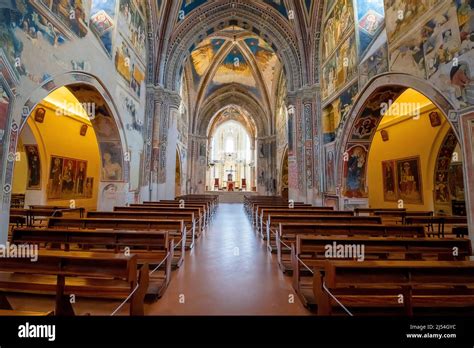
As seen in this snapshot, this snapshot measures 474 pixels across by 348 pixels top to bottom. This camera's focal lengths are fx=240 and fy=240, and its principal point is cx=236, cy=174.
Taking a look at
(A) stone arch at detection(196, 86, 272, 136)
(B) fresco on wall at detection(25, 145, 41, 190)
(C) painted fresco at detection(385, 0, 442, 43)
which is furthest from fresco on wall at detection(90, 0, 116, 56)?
(A) stone arch at detection(196, 86, 272, 136)

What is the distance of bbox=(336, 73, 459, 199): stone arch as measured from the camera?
4731 millimetres

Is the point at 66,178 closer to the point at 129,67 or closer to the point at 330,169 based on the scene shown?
the point at 129,67

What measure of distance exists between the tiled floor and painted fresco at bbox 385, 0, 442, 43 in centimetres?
610

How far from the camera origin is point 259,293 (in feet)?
10.6

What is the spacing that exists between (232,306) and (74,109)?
1351 centimetres

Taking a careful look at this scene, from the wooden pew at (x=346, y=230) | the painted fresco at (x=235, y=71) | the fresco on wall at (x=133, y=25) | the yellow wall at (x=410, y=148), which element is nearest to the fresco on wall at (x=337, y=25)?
the yellow wall at (x=410, y=148)

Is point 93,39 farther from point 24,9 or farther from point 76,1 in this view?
point 24,9

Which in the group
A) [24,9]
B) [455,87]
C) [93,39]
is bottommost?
[455,87]

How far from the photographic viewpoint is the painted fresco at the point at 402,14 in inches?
202

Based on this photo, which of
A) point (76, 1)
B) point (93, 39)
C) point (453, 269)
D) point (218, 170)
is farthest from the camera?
point (218, 170)

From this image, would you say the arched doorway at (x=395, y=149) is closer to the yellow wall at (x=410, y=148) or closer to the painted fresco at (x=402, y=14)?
the yellow wall at (x=410, y=148)

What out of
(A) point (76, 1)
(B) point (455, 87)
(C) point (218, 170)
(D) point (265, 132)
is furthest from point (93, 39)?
(C) point (218, 170)

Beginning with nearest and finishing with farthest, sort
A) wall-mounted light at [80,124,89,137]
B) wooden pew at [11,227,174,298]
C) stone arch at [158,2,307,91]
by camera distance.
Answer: wooden pew at [11,227,174,298] → stone arch at [158,2,307,91] → wall-mounted light at [80,124,89,137]

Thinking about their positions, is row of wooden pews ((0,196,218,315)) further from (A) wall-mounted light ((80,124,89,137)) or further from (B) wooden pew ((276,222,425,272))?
(A) wall-mounted light ((80,124,89,137))
